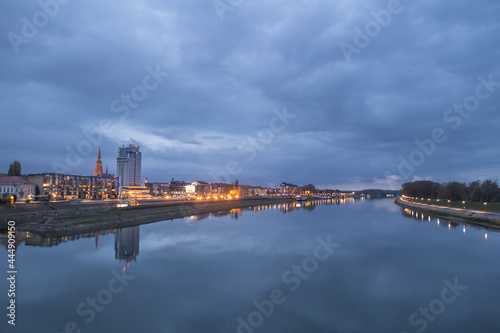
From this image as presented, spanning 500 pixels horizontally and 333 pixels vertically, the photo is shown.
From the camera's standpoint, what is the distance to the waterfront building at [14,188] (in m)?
62.5

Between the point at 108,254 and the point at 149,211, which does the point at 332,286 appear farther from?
the point at 149,211

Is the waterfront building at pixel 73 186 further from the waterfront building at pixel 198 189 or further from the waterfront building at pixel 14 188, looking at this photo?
the waterfront building at pixel 198 189

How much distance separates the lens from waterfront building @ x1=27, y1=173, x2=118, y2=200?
262ft

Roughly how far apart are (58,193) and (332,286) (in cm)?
8910

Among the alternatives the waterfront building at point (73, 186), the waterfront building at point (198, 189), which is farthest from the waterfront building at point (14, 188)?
the waterfront building at point (198, 189)

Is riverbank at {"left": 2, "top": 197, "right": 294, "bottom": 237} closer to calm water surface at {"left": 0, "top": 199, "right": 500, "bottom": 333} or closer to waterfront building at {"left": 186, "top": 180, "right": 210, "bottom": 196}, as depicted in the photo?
calm water surface at {"left": 0, "top": 199, "right": 500, "bottom": 333}

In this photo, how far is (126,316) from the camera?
12.7m

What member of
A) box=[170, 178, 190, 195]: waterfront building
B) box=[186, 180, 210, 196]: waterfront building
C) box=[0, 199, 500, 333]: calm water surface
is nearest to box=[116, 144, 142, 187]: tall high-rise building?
box=[170, 178, 190, 195]: waterfront building

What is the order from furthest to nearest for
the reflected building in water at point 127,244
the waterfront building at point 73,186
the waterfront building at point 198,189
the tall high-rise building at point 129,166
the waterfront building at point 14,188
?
the tall high-rise building at point 129,166 < the waterfront building at point 198,189 < the waterfront building at point 73,186 < the waterfront building at point 14,188 < the reflected building in water at point 127,244

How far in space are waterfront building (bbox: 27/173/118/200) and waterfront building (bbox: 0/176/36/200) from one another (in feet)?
16.0

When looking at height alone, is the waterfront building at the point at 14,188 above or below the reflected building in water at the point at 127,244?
above

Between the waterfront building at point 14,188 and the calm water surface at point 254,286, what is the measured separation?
46.0 meters

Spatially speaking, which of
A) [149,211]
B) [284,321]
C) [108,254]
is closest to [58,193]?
[149,211]

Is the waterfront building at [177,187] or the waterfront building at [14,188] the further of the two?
the waterfront building at [177,187]
